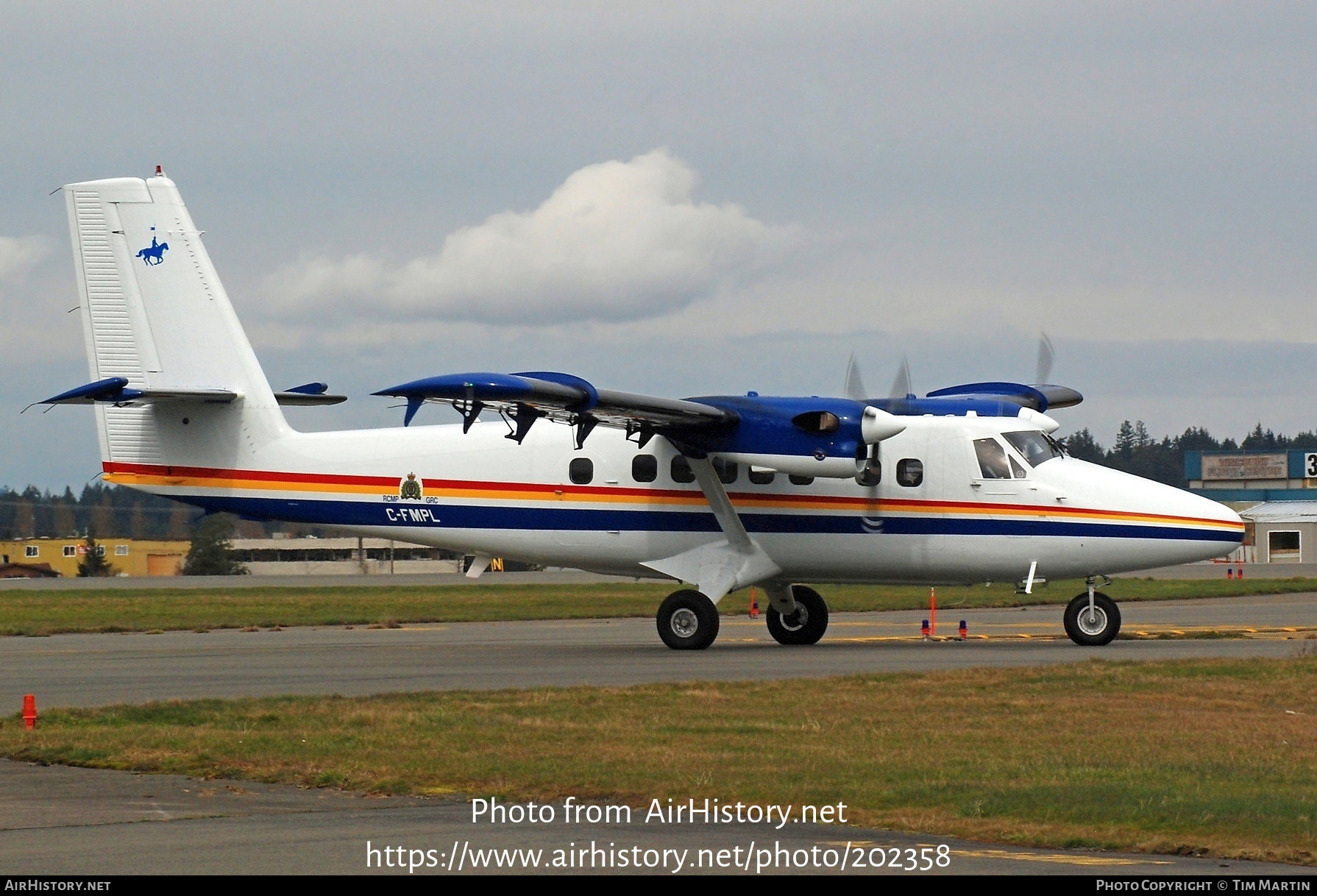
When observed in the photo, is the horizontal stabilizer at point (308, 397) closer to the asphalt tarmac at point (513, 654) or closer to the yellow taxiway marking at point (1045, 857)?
the asphalt tarmac at point (513, 654)

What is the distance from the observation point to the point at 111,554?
361ft

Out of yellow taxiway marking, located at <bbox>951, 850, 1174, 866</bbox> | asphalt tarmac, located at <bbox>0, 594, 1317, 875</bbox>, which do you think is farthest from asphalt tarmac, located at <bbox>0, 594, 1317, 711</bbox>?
yellow taxiway marking, located at <bbox>951, 850, 1174, 866</bbox>

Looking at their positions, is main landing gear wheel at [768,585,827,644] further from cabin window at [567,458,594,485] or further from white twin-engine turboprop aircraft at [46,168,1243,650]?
cabin window at [567,458,594,485]

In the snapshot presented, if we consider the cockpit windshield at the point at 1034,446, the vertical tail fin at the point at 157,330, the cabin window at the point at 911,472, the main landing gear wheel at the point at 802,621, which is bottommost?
the main landing gear wheel at the point at 802,621

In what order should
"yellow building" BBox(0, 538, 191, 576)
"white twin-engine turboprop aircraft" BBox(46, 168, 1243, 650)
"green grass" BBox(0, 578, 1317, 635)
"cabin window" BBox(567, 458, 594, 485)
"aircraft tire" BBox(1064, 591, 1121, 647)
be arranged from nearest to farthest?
"white twin-engine turboprop aircraft" BBox(46, 168, 1243, 650) < "aircraft tire" BBox(1064, 591, 1121, 647) < "cabin window" BBox(567, 458, 594, 485) < "green grass" BBox(0, 578, 1317, 635) < "yellow building" BBox(0, 538, 191, 576)

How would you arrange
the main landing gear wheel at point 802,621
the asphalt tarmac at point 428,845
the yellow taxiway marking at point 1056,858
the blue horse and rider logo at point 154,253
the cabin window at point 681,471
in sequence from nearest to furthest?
the asphalt tarmac at point 428,845 → the yellow taxiway marking at point 1056,858 → the cabin window at point 681,471 → the main landing gear wheel at point 802,621 → the blue horse and rider logo at point 154,253

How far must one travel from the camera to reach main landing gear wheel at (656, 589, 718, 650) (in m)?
25.2

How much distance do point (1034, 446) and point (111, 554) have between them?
95898 mm

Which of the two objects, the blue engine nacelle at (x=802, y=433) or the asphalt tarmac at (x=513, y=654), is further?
the blue engine nacelle at (x=802, y=433)

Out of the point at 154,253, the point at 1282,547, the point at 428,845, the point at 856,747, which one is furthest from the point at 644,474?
the point at 1282,547

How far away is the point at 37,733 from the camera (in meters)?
14.7

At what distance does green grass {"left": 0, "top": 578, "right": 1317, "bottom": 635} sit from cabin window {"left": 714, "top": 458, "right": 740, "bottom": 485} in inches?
283

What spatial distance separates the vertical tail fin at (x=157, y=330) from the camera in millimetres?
27312

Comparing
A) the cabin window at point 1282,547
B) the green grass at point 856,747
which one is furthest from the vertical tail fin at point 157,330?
the cabin window at point 1282,547
